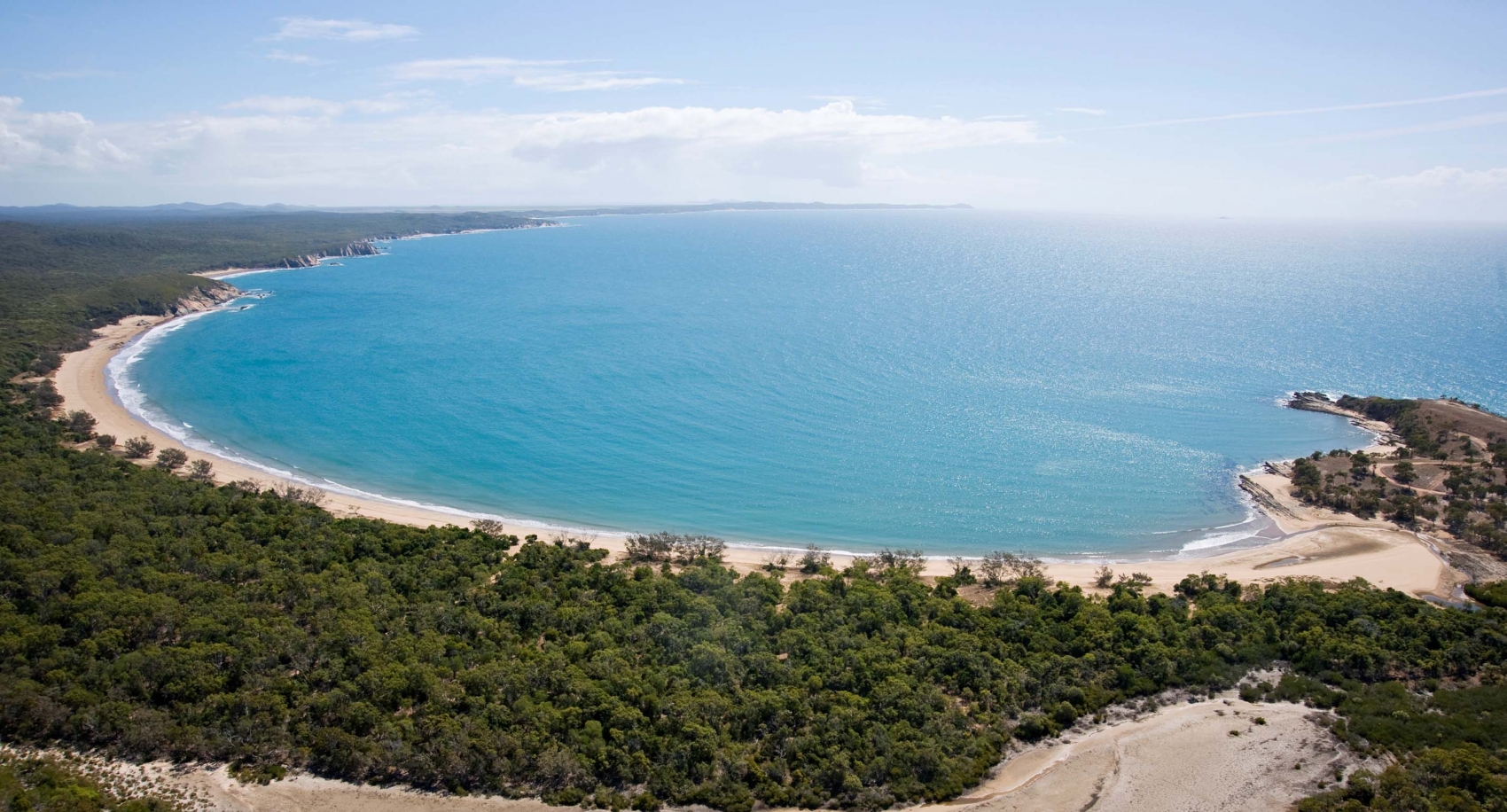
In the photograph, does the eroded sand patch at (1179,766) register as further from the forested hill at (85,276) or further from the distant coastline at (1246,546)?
the forested hill at (85,276)

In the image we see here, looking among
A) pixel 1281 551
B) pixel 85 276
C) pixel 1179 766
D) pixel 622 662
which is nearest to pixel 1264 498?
pixel 1281 551

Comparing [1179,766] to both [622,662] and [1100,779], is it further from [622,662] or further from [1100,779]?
[622,662]

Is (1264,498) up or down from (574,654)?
up

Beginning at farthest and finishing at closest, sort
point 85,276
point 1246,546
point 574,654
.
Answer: point 85,276 < point 1246,546 < point 574,654

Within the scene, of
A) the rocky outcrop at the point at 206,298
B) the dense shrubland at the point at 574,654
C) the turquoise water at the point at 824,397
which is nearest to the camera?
the dense shrubland at the point at 574,654

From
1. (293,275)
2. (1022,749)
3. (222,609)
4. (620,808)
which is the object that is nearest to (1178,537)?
(1022,749)

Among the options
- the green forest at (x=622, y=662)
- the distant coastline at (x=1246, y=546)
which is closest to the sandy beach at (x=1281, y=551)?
the distant coastline at (x=1246, y=546)
